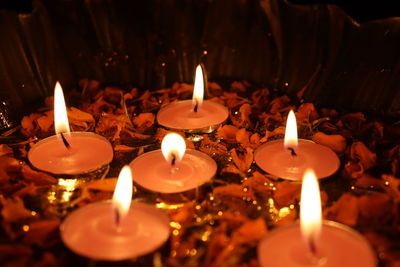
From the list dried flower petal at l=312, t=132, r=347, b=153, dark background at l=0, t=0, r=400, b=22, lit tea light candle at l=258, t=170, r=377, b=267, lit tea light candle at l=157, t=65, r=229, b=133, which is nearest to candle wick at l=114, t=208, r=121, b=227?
lit tea light candle at l=258, t=170, r=377, b=267

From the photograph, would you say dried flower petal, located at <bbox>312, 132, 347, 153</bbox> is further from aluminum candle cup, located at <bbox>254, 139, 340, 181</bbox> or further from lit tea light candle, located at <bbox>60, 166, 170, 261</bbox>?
lit tea light candle, located at <bbox>60, 166, 170, 261</bbox>

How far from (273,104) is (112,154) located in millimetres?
467

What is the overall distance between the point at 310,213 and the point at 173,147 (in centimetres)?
31

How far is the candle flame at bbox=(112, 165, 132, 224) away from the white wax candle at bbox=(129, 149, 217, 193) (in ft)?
0.28

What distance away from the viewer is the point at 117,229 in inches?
32.2

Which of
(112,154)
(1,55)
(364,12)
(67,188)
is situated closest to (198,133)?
(112,154)

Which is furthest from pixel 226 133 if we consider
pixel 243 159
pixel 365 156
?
pixel 365 156

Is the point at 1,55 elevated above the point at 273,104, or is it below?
above

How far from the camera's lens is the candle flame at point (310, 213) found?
0.75 meters

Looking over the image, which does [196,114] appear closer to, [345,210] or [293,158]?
[293,158]

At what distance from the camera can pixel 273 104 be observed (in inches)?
50.3

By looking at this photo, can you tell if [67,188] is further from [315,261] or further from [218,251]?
[315,261]

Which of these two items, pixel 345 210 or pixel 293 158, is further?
pixel 293 158

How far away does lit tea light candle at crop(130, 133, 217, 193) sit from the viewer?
3.11ft
